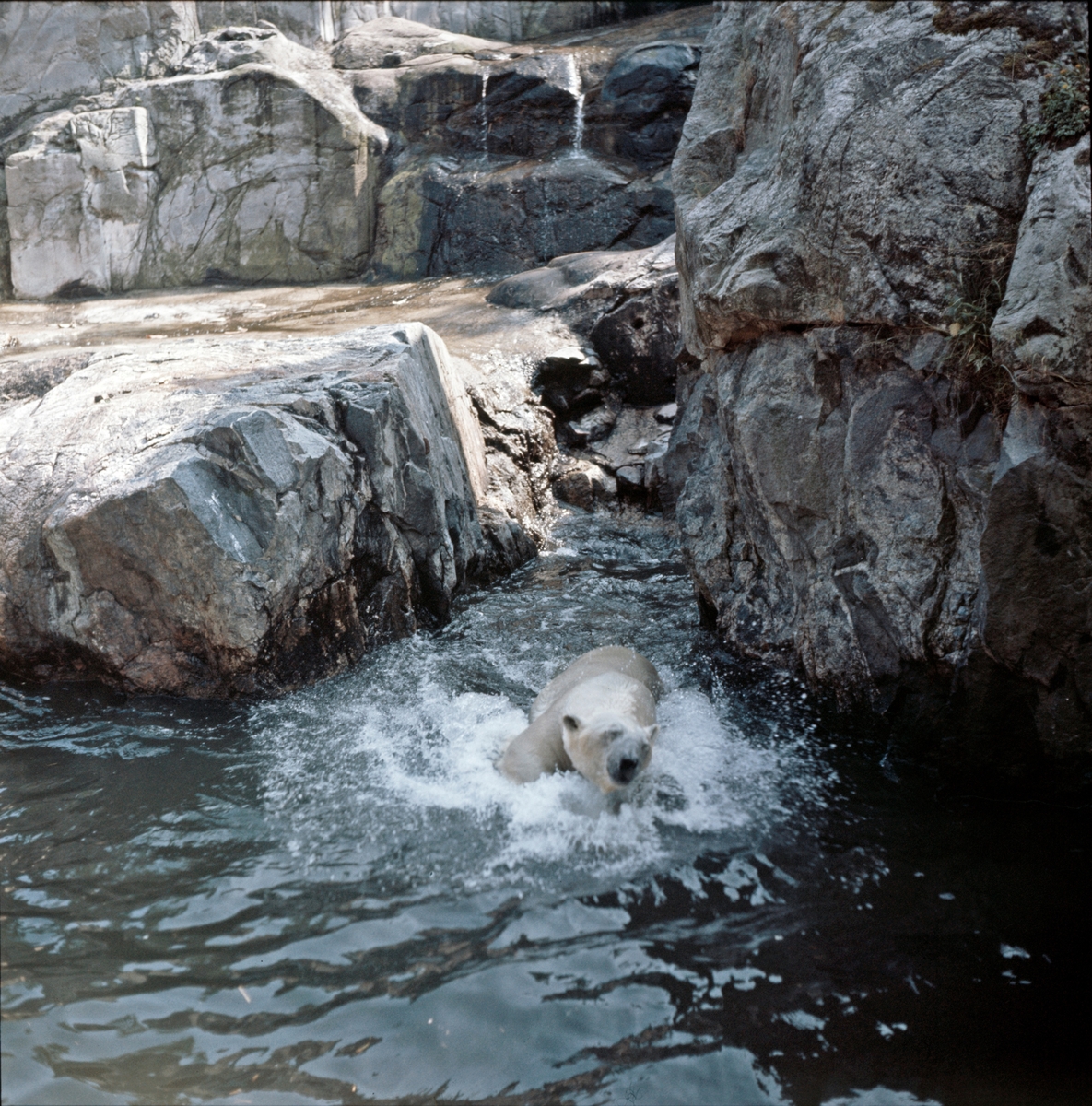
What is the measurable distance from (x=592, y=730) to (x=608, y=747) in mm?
118

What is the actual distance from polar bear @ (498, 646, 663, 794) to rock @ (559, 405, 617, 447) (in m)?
4.85

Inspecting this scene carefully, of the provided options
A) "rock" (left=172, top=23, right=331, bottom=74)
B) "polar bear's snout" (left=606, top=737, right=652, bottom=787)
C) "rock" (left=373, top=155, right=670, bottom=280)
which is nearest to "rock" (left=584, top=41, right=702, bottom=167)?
"rock" (left=373, top=155, right=670, bottom=280)

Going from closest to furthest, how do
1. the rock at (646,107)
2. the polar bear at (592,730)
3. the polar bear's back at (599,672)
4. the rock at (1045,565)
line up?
the rock at (1045,565)
the polar bear at (592,730)
the polar bear's back at (599,672)
the rock at (646,107)

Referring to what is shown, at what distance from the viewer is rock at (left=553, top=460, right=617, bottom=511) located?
8695 mm

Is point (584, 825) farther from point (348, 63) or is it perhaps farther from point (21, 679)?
point (348, 63)

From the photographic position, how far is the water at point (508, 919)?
8.41ft

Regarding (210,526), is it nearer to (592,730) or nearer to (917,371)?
(592,730)

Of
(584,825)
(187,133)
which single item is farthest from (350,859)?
(187,133)

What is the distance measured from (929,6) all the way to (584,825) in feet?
12.4

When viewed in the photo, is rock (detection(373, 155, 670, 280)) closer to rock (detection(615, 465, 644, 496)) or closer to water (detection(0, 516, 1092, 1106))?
rock (detection(615, 465, 644, 496))

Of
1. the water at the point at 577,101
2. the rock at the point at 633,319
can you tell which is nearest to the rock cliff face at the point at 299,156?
the water at the point at 577,101

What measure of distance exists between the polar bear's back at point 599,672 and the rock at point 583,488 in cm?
384

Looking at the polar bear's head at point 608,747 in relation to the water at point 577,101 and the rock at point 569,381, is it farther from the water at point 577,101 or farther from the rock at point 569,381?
the water at point 577,101

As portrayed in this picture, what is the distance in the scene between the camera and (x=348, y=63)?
15.2m
